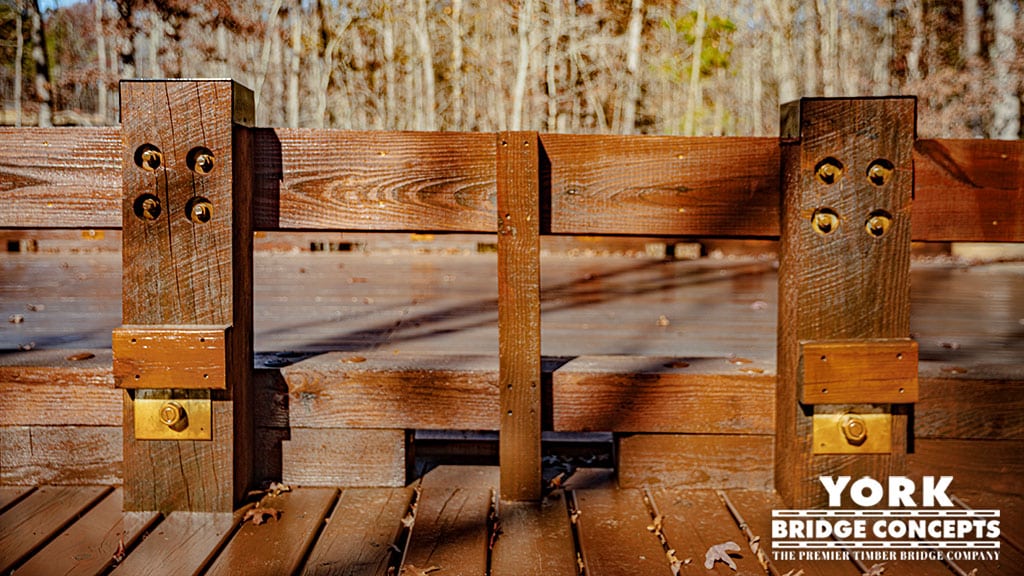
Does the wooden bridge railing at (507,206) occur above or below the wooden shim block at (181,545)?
above

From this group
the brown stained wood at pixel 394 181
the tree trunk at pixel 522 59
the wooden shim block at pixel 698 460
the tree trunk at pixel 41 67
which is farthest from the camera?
the tree trunk at pixel 41 67

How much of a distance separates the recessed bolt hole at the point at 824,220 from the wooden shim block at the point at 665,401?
442mm

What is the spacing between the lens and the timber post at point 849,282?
2018mm

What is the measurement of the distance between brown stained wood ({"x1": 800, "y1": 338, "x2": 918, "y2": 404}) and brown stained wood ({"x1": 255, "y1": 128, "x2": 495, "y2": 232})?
0.93m

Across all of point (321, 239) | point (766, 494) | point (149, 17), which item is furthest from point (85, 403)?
point (149, 17)

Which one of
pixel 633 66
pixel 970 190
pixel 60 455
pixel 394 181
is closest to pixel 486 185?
pixel 394 181

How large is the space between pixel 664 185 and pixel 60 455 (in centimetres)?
186

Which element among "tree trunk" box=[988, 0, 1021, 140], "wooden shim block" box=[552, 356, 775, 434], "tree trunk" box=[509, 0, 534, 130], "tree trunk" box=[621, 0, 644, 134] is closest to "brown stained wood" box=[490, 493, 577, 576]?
"wooden shim block" box=[552, 356, 775, 434]

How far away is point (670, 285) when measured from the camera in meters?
7.55

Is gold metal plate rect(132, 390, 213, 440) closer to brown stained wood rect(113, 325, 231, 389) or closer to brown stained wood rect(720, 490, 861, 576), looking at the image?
brown stained wood rect(113, 325, 231, 389)

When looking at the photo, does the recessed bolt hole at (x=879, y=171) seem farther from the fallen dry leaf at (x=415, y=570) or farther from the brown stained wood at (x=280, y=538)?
the brown stained wood at (x=280, y=538)

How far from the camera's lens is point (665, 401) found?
87.4 inches

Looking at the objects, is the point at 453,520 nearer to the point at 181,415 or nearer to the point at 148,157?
the point at 181,415

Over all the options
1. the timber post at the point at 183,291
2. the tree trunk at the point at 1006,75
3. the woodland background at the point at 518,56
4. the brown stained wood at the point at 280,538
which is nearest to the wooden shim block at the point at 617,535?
the brown stained wood at the point at 280,538
